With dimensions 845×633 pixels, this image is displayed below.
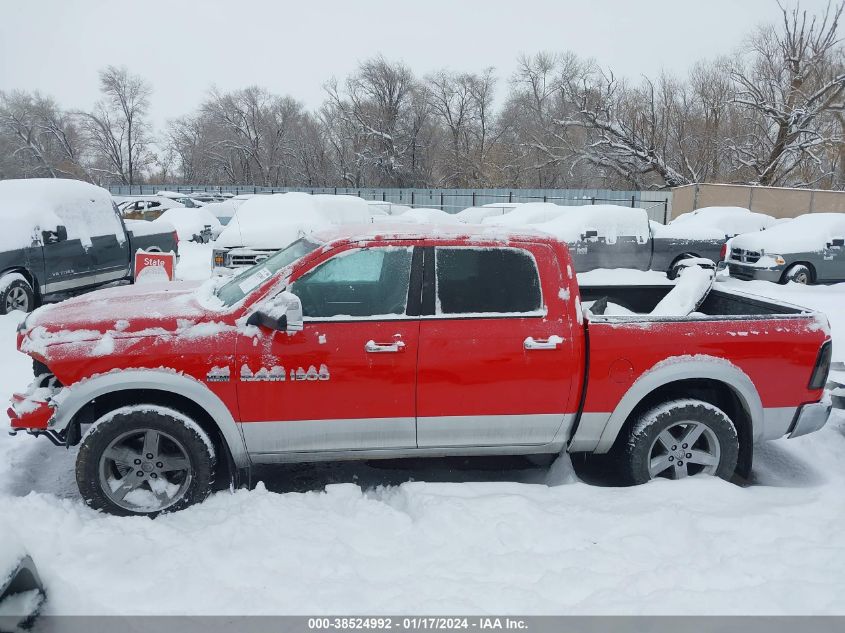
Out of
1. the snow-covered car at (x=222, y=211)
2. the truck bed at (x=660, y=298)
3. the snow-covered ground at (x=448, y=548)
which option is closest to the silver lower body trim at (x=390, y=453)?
the snow-covered ground at (x=448, y=548)

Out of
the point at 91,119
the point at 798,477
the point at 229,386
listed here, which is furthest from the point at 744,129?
the point at 91,119

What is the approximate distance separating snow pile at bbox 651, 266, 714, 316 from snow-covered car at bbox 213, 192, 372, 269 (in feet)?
19.9

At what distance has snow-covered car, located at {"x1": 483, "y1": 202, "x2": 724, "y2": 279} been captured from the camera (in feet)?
42.0

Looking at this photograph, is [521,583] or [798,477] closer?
[521,583]

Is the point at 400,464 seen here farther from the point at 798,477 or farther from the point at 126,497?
the point at 798,477

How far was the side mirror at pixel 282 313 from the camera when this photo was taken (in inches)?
136

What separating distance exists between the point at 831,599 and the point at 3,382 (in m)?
6.93

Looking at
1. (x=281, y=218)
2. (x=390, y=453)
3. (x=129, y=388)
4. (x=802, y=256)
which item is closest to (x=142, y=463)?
(x=129, y=388)

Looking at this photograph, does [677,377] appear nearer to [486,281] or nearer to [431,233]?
[486,281]

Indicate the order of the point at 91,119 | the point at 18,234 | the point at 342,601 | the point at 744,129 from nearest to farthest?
the point at 342,601, the point at 18,234, the point at 744,129, the point at 91,119

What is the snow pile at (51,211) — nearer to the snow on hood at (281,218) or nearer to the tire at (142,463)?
the snow on hood at (281,218)

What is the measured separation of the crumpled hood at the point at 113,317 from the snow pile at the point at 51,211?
5.88m

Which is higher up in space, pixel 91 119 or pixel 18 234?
pixel 91 119

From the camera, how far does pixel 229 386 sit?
362 centimetres
